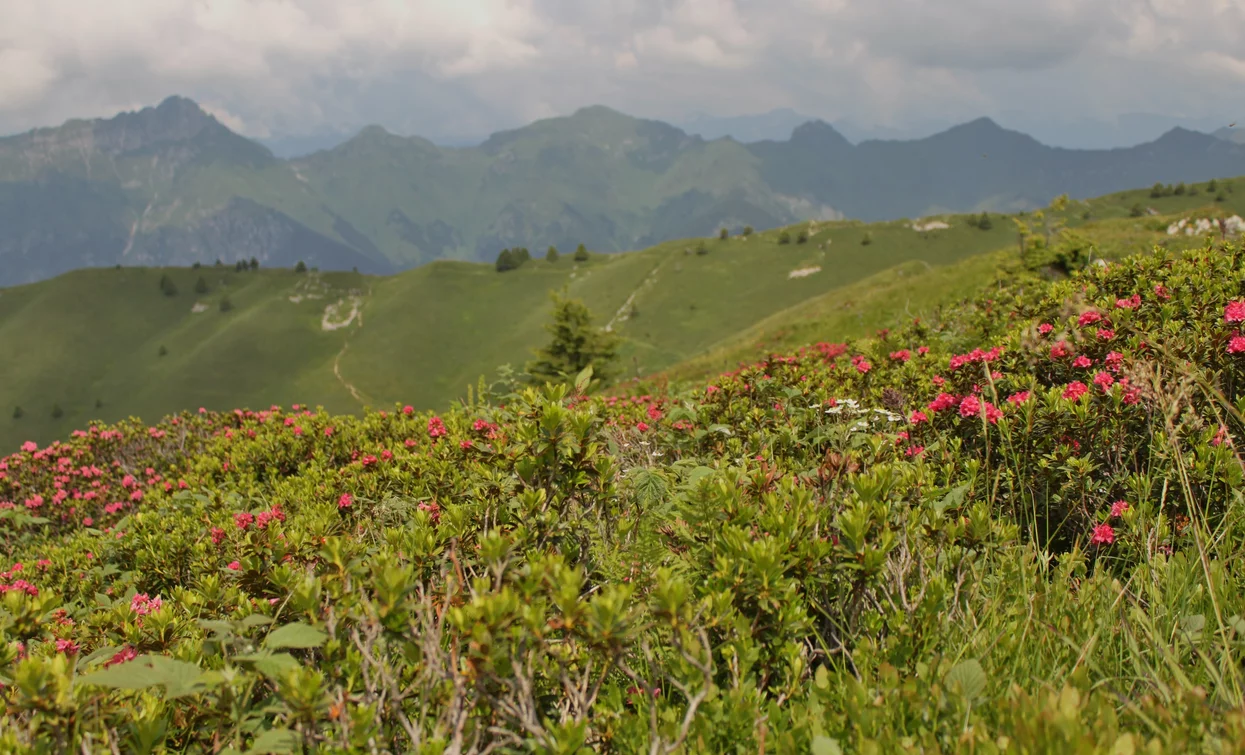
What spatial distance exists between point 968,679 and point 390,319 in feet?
546

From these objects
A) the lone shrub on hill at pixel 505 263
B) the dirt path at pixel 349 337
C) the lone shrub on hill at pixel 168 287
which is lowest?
the dirt path at pixel 349 337

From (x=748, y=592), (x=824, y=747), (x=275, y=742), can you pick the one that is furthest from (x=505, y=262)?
(x=824, y=747)

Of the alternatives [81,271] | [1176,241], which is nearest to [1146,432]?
[1176,241]

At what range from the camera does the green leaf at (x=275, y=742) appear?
6.14 ft

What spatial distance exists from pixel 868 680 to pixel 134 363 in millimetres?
203270

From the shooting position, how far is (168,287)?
19512cm

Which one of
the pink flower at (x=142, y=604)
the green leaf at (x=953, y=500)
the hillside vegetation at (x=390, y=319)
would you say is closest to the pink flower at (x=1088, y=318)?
the green leaf at (x=953, y=500)

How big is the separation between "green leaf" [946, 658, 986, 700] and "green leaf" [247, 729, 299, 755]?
2.02 meters

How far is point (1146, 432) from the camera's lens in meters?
3.83

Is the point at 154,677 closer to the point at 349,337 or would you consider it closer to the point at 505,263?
the point at 349,337

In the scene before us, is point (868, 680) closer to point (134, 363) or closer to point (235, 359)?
point (235, 359)

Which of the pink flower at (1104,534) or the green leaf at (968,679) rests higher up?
the green leaf at (968,679)

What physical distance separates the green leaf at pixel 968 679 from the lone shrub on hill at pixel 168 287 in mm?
236043

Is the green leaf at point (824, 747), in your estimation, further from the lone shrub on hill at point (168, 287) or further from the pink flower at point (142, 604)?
the lone shrub on hill at point (168, 287)
